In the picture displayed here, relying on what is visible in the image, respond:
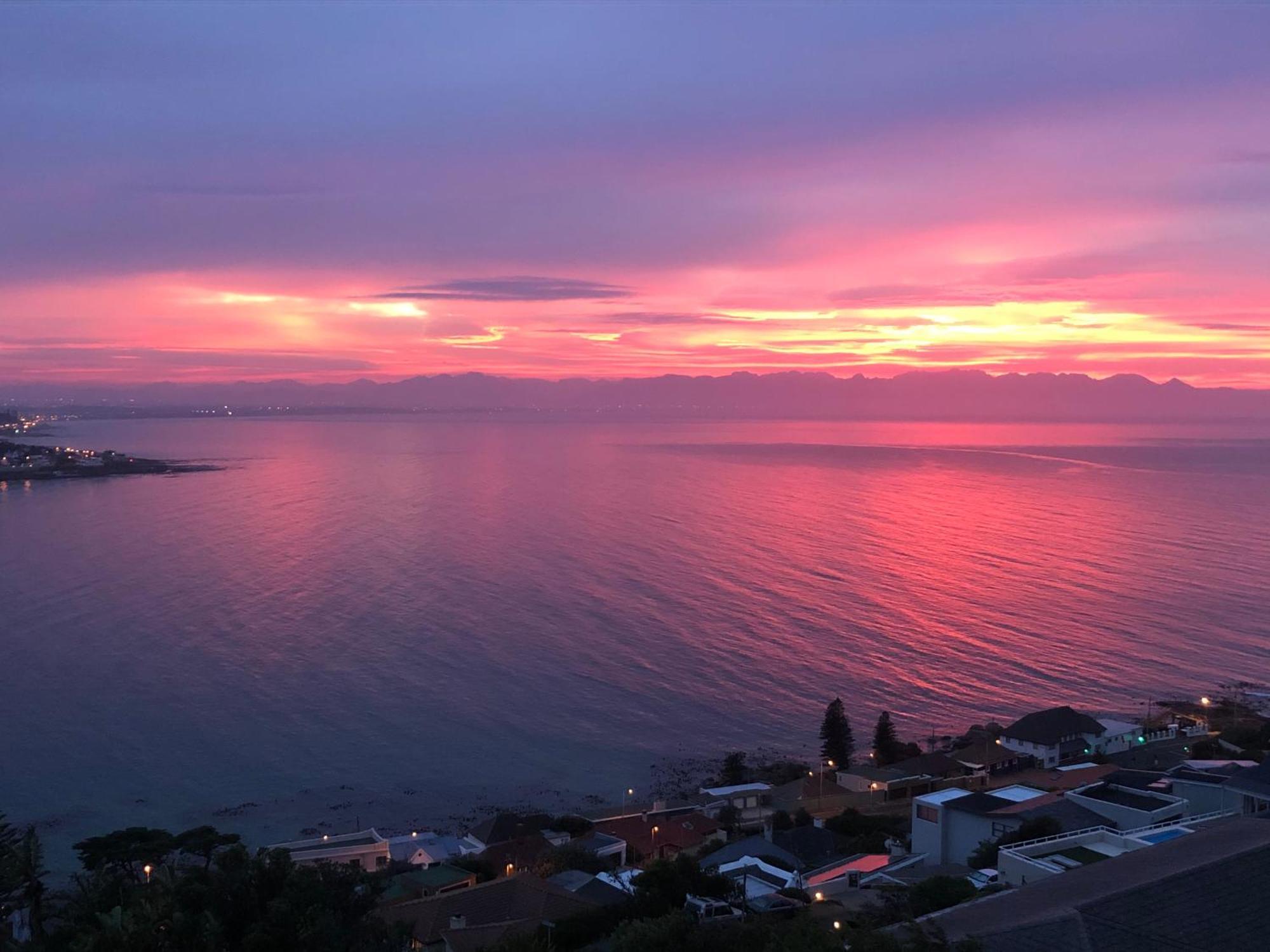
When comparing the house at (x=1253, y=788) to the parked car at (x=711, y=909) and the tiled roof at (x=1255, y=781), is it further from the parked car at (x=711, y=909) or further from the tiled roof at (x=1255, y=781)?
the parked car at (x=711, y=909)

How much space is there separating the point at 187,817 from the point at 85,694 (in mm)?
6801

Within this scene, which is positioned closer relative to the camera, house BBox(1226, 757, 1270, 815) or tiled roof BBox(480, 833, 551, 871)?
house BBox(1226, 757, 1270, 815)

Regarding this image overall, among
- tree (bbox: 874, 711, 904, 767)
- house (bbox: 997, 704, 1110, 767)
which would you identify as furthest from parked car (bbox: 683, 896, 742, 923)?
house (bbox: 997, 704, 1110, 767)

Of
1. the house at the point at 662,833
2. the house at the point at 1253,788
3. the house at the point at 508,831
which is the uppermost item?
the house at the point at 1253,788

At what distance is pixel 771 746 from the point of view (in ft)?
61.7

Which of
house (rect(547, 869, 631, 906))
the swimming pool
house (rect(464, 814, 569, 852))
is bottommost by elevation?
house (rect(464, 814, 569, 852))

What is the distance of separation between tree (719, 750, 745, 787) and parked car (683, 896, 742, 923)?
7437mm

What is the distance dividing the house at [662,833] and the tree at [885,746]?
419 centimetres

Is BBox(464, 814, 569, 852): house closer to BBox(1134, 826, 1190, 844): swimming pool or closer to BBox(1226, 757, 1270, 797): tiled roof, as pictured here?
BBox(1134, 826, 1190, 844): swimming pool

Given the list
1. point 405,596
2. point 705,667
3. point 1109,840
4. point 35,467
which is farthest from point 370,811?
point 35,467

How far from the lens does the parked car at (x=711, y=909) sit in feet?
27.9

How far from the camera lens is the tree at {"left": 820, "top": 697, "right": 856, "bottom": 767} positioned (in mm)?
17578

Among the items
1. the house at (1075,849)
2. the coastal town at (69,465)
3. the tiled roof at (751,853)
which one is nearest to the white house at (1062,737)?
the tiled roof at (751,853)

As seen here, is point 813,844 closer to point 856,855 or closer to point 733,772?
point 856,855
